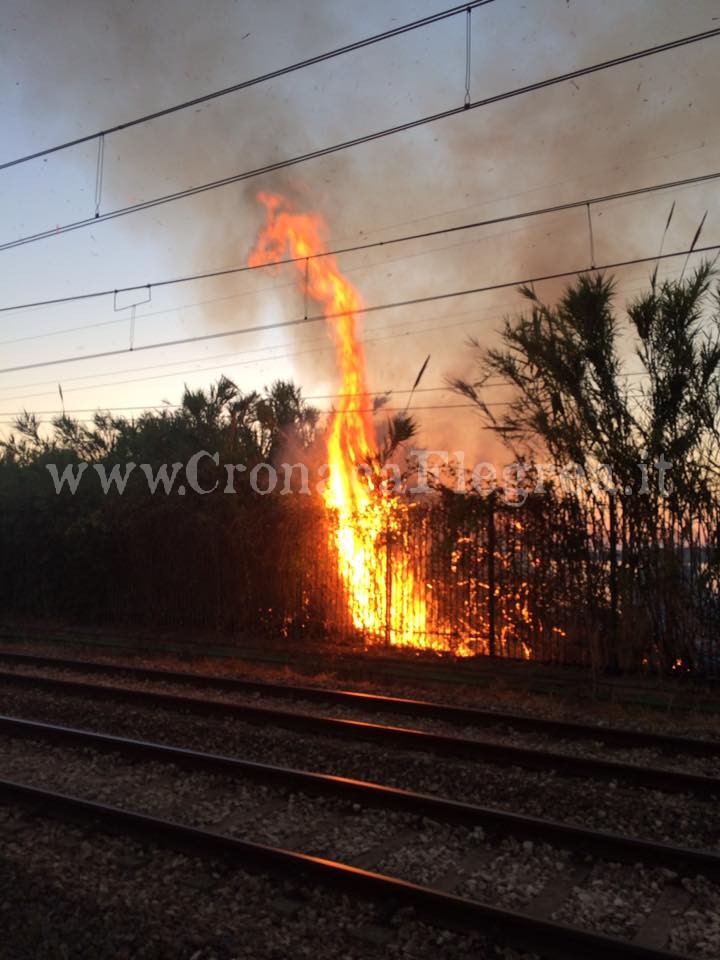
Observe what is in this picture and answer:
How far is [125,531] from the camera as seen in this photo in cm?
1870

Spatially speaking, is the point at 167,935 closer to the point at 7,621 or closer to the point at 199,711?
the point at 199,711

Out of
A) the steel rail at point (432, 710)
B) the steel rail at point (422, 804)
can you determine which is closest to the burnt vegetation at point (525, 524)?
the steel rail at point (432, 710)

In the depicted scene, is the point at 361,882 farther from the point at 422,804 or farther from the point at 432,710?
the point at 432,710

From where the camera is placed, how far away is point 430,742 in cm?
796

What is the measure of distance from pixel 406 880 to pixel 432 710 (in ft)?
14.5

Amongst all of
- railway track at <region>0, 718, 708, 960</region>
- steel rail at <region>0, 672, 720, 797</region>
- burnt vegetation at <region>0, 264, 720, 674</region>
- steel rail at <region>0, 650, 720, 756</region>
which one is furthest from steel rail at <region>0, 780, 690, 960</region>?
burnt vegetation at <region>0, 264, 720, 674</region>

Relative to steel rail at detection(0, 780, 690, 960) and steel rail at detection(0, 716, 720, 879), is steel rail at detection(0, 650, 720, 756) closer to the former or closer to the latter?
steel rail at detection(0, 716, 720, 879)

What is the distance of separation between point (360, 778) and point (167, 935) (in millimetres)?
3014

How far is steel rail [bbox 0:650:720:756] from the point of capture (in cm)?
808

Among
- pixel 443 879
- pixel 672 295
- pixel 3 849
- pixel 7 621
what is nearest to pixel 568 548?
pixel 672 295

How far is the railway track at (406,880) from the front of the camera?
415 cm

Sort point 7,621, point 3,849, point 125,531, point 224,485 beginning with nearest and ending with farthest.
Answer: point 3,849, point 224,485, point 125,531, point 7,621

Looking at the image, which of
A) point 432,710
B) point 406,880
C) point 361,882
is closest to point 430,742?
point 432,710

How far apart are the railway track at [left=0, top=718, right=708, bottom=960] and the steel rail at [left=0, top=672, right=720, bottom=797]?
1.65 metres
